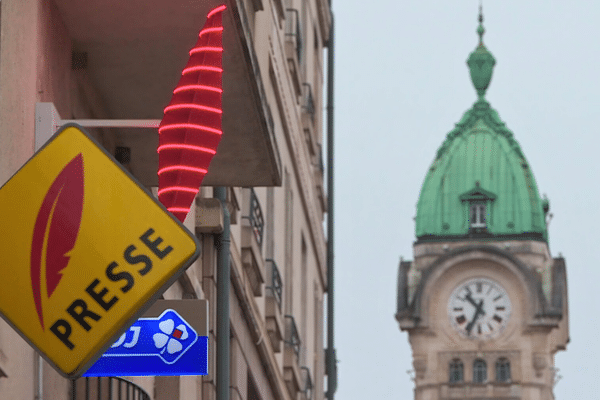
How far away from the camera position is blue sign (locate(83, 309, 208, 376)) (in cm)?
1012

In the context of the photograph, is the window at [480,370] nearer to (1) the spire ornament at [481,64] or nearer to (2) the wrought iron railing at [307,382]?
(1) the spire ornament at [481,64]

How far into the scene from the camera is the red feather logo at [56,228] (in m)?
8.09

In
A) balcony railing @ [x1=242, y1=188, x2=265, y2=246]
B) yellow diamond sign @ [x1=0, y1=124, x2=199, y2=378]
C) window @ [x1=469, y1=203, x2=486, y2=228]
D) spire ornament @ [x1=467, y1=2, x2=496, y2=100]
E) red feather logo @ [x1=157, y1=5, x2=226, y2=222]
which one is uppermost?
spire ornament @ [x1=467, y1=2, x2=496, y2=100]

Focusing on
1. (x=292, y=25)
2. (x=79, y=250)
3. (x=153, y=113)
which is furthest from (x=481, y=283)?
(x=79, y=250)

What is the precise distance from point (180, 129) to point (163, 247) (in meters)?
2.92

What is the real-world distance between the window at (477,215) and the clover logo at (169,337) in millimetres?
97259

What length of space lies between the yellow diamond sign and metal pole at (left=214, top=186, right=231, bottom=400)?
9.85m

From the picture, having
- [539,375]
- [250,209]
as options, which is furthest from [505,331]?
[250,209]

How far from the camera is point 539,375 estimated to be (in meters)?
106

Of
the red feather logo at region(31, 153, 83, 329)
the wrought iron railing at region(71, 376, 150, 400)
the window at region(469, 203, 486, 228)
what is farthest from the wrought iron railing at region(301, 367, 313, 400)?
the window at region(469, 203, 486, 228)

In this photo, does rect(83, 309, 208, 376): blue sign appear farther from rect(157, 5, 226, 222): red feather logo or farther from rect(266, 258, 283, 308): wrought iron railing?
rect(266, 258, 283, 308): wrought iron railing

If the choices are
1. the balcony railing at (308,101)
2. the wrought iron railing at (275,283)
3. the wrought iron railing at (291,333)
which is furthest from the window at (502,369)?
the wrought iron railing at (275,283)

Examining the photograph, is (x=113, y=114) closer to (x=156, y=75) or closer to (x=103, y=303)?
(x=156, y=75)

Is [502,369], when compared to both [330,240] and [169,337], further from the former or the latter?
[169,337]
